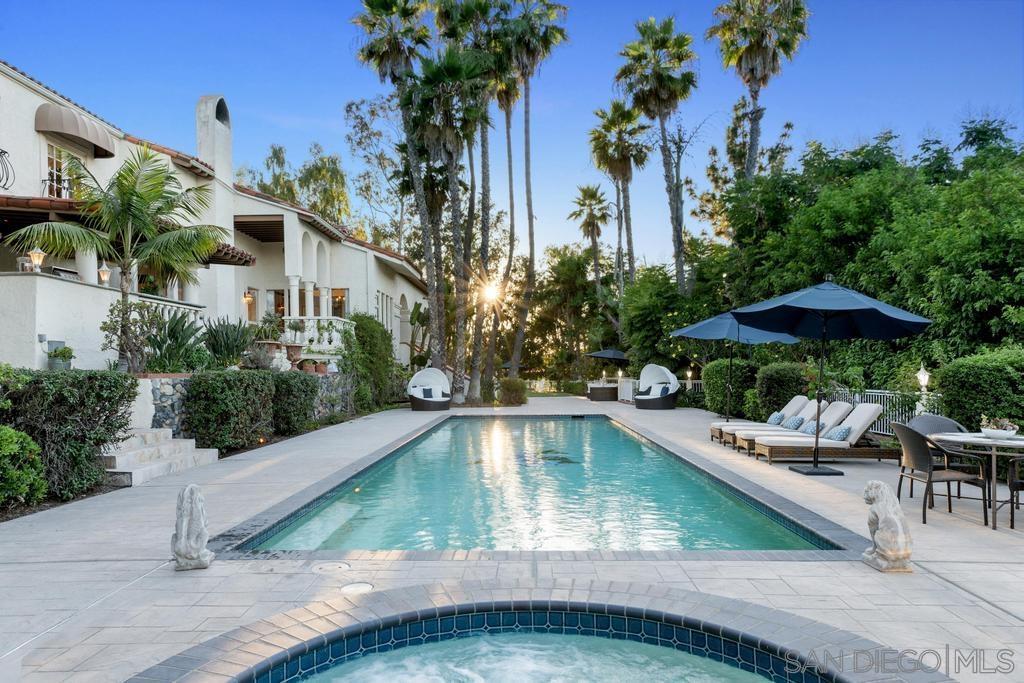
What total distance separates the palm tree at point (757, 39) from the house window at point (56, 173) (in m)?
20.2

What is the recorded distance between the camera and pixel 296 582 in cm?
464

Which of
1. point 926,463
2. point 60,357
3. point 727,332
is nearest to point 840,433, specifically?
point 926,463

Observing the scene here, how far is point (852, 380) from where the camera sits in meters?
13.6

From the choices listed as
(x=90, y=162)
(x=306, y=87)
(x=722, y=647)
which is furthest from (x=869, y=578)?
(x=306, y=87)

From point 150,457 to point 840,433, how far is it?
10.5m

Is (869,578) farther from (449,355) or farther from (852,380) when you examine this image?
(449,355)

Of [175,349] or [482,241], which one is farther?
[482,241]

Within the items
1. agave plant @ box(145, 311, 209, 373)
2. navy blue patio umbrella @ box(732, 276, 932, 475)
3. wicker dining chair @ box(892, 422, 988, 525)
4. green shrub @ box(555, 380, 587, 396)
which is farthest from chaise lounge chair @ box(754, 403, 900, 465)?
green shrub @ box(555, 380, 587, 396)

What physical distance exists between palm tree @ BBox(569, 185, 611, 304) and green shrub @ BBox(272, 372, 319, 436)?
24.9m

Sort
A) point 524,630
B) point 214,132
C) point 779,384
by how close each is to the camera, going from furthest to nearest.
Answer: point 214,132 → point 779,384 → point 524,630

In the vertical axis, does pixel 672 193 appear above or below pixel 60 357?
above

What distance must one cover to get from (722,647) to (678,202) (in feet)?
77.6

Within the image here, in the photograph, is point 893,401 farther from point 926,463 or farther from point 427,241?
point 427,241

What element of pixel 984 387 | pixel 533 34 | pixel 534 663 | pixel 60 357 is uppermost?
pixel 533 34
